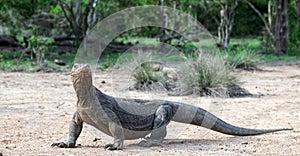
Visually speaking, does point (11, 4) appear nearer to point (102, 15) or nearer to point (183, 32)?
point (102, 15)

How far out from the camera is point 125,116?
17.4 ft

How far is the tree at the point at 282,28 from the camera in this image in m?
18.9

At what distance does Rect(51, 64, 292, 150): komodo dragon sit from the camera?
5.04 metres

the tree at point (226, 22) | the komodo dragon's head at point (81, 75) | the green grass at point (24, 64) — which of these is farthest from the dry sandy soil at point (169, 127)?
the tree at point (226, 22)

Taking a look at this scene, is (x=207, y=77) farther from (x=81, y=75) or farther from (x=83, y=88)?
(x=81, y=75)

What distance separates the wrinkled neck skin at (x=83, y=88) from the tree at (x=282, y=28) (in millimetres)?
14736

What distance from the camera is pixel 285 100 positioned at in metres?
8.91

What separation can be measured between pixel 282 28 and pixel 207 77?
10.3 m

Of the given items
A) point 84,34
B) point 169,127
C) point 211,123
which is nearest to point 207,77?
point 169,127

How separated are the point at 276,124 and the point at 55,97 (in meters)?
4.07

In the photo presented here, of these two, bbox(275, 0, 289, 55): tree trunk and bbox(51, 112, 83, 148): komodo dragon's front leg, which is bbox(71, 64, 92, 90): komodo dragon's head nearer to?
bbox(51, 112, 83, 148): komodo dragon's front leg

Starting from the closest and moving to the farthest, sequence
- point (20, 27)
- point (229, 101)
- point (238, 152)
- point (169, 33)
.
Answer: point (238, 152) < point (229, 101) < point (20, 27) < point (169, 33)

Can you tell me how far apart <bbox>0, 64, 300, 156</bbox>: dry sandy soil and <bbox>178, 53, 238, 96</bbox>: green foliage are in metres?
0.32

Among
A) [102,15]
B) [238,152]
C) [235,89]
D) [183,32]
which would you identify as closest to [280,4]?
[183,32]
